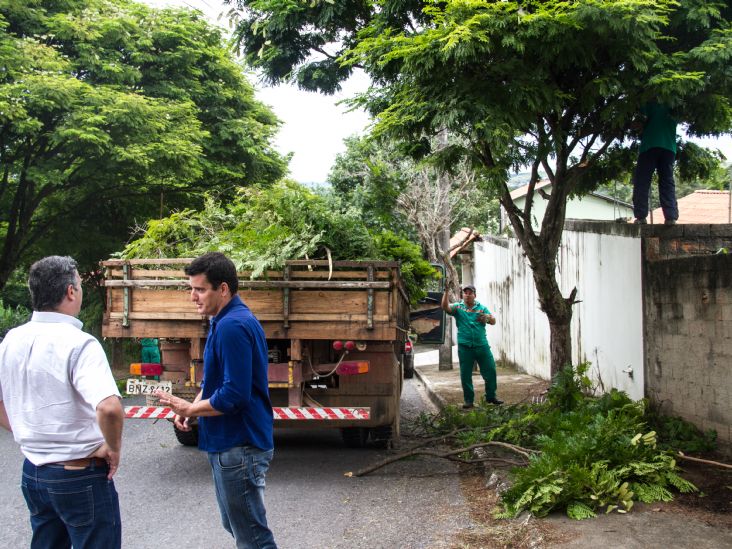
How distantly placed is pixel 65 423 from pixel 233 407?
0.75m

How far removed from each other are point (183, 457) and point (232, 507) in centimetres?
512

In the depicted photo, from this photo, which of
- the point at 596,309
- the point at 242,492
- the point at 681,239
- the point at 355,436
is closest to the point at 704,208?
the point at 596,309

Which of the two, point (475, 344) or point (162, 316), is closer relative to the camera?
point (162, 316)

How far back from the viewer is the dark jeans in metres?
9.18

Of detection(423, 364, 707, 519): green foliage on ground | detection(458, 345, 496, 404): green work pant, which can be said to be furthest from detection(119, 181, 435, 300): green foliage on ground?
detection(458, 345, 496, 404): green work pant

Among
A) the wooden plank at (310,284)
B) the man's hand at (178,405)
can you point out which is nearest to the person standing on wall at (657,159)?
the wooden plank at (310,284)

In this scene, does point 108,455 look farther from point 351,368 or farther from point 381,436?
point 381,436

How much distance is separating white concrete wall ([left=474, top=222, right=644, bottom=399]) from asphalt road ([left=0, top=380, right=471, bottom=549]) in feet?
10.7

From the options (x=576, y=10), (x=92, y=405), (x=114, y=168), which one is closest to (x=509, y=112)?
(x=576, y=10)

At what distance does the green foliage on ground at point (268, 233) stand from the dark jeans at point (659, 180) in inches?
123

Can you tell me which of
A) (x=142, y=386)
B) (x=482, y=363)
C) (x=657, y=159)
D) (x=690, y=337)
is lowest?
(x=482, y=363)

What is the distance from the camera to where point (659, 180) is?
9273 mm

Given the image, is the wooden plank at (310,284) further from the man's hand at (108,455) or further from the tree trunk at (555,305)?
the man's hand at (108,455)

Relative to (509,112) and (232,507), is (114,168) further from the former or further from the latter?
(232,507)
